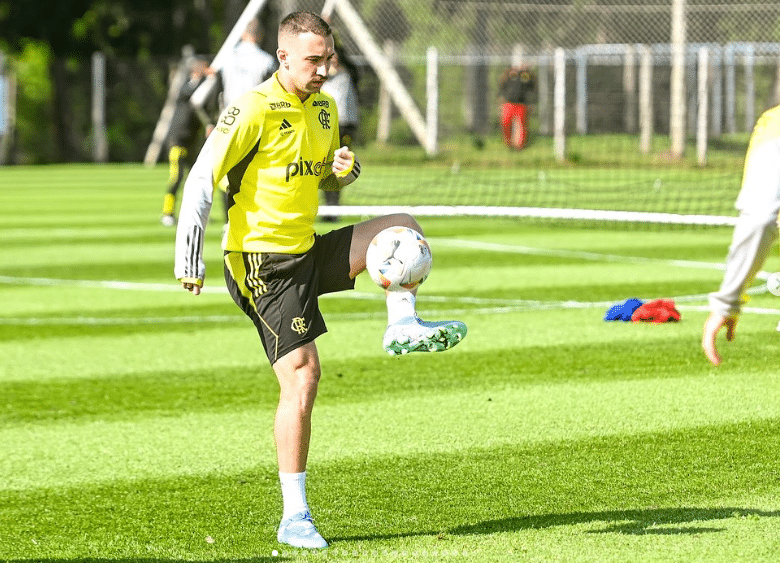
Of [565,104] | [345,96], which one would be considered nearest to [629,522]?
[345,96]

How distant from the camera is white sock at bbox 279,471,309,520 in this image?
5176 millimetres

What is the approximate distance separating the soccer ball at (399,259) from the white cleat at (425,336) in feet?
0.63

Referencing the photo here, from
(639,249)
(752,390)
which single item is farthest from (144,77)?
(752,390)

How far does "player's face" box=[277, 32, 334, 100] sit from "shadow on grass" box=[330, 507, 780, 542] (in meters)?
1.68

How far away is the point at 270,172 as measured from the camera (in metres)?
5.25

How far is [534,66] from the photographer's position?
35.3 metres

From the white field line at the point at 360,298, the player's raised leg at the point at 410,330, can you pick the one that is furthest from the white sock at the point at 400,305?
the white field line at the point at 360,298

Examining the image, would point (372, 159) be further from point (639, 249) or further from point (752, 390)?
point (752, 390)

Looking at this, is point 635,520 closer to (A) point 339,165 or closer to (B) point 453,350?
(A) point 339,165

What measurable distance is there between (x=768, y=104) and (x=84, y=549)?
93.2 feet

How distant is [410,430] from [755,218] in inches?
118

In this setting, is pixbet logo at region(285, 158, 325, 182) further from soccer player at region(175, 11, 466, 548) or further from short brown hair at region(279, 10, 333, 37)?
short brown hair at region(279, 10, 333, 37)

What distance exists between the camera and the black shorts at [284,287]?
5.21m

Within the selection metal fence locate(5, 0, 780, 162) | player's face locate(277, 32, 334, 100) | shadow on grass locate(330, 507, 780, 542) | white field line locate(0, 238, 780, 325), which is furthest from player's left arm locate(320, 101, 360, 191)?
metal fence locate(5, 0, 780, 162)
